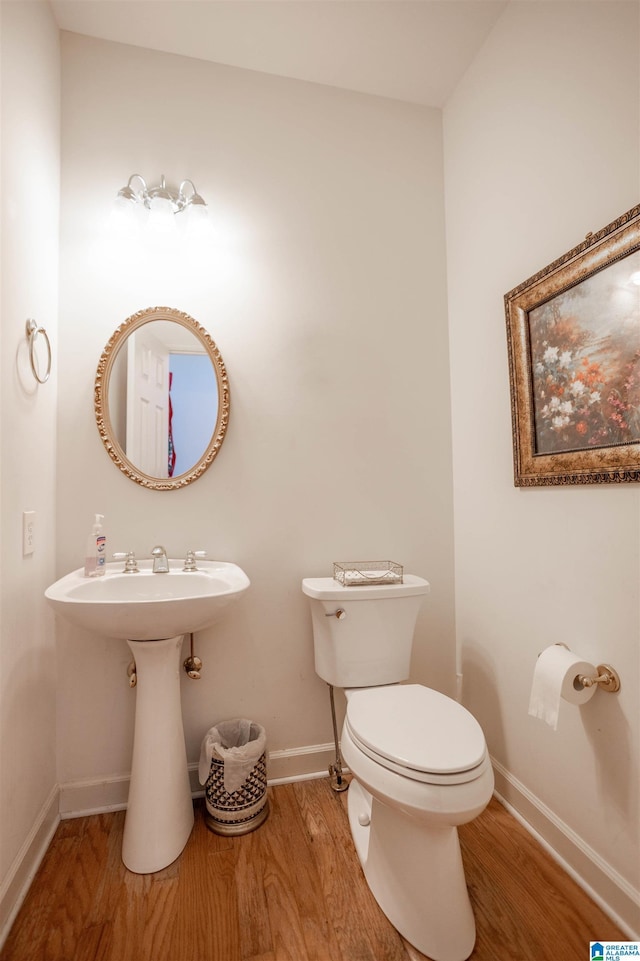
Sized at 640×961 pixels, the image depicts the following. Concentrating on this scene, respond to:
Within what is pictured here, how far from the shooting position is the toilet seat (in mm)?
1023

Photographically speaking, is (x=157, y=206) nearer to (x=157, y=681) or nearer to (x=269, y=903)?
(x=157, y=681)

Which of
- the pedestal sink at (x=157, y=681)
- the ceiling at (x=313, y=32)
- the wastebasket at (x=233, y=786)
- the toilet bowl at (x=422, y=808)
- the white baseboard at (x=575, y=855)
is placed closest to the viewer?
the toilet bowl at (x=422, y=808)

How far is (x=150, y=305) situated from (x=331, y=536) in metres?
1.09

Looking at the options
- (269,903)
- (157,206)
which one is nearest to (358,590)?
(269,903)

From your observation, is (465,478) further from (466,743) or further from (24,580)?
(24,580)

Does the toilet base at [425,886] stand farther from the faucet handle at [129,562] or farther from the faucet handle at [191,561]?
the faucet handle at [129,562]

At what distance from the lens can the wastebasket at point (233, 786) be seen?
1.45 meters

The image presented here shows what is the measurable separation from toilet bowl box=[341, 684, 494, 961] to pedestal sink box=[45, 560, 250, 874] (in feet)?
1.78

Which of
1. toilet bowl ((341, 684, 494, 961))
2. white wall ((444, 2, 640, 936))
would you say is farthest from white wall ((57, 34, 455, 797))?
toilet bowl ((341, 684, 494, 961))

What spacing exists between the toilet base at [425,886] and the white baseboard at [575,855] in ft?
1.12

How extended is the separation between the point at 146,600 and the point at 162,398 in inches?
29.5

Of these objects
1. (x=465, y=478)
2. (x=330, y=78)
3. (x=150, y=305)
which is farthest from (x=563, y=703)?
(x=330, y=78)

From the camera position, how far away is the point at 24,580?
130 centimetres

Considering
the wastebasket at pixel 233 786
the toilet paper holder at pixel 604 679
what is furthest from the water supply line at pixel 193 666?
the toilet paper holder at pixel 604 679
